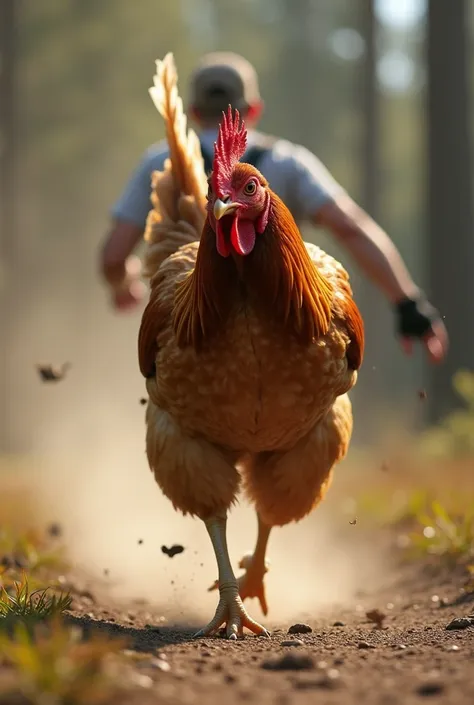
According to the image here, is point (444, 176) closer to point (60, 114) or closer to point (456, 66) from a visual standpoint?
point (456, 66)

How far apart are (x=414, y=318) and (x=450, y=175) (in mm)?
7845

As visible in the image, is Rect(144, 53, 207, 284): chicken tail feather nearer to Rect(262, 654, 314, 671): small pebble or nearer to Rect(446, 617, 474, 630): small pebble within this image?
Rect(446, 617, 474, 630): small pebble

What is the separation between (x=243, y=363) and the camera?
409 cm

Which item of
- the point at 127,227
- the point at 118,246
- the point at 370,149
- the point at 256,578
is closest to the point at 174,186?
the point at 127,227

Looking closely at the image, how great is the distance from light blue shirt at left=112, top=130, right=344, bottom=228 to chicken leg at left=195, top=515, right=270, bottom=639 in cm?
208

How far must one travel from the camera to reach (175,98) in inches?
204

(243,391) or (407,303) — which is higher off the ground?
(407,303)

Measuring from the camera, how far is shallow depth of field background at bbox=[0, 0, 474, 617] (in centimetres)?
800

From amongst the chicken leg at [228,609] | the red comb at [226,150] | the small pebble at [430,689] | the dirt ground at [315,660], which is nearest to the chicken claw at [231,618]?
the chicken leg at [228,609]

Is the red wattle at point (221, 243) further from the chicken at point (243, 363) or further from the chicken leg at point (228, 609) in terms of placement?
the chicken leg at point (228, 609)

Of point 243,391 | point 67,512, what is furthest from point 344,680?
point 67,512

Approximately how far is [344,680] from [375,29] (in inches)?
810

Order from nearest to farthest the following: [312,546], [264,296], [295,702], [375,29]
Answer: [295,702] → [264,296] → [312,546] → [375,29]

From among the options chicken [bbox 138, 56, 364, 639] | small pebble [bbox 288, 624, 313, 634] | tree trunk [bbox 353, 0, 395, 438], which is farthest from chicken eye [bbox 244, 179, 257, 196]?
tree trunk [bbox 353, 0, 395, 438]
